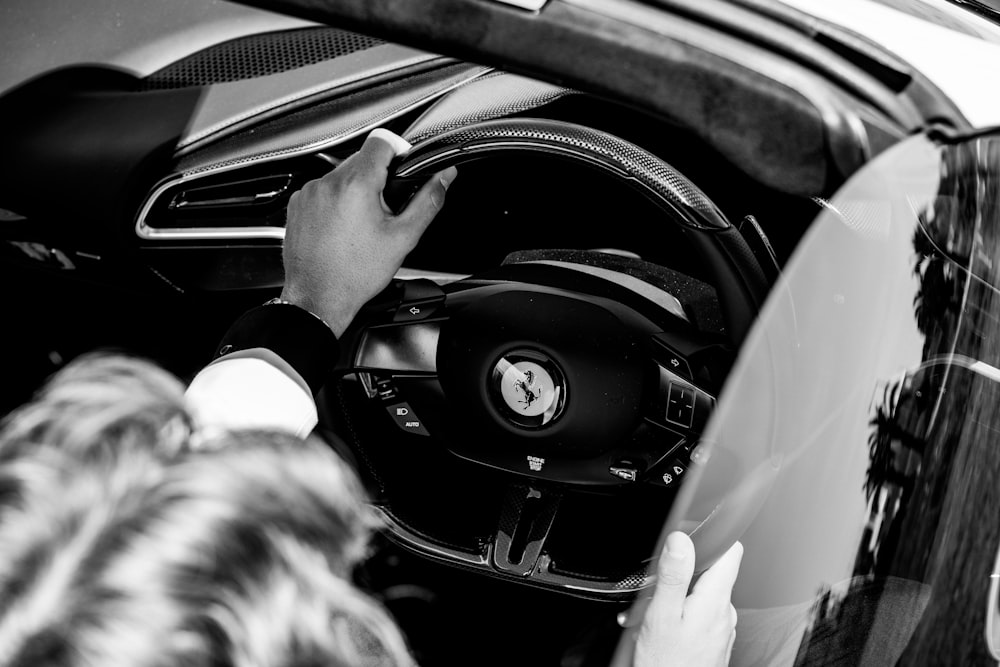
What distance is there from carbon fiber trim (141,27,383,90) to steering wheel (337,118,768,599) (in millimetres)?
619

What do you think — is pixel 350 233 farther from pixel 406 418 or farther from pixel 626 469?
pixel 626 469

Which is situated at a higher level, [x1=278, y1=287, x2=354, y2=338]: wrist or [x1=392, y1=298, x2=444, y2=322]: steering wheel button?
[x1=392, y1=298, x2=444, y2=322]: steering wheel button

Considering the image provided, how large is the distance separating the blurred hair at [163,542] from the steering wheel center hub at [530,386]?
0.50m

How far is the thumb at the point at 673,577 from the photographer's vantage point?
0.99 metres

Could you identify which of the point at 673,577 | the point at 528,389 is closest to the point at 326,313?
the point at 528,389

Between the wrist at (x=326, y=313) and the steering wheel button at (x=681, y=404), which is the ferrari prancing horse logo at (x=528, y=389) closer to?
the steering wheel button at (x=681, y=404)

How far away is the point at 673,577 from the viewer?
1.00 m

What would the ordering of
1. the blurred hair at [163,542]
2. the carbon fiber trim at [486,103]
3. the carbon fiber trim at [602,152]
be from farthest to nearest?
the carbon fiber trim at [486,103] < the carbon fiber trim at [602,152] < the blurred hair at [163,542]

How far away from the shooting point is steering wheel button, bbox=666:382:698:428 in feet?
4.27

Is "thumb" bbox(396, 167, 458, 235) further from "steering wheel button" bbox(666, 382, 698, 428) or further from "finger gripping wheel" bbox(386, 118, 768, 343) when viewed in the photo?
Result: "steering wheel button" bbox(666, 382, 698, 428)

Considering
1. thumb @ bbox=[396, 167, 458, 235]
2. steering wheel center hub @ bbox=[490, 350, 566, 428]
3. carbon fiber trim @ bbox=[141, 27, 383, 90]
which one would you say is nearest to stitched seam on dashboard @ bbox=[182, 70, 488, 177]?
carbon fiber trim @ bbox=[141, 27, 383, 90]

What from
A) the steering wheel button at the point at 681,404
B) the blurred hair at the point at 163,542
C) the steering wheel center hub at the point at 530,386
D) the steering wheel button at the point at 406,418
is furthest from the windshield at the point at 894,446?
the steering wheel button at the point at 406,418

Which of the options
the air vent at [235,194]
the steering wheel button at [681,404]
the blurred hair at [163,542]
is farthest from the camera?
the air vent at [235,194]

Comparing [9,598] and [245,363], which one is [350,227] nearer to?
[245,363]
